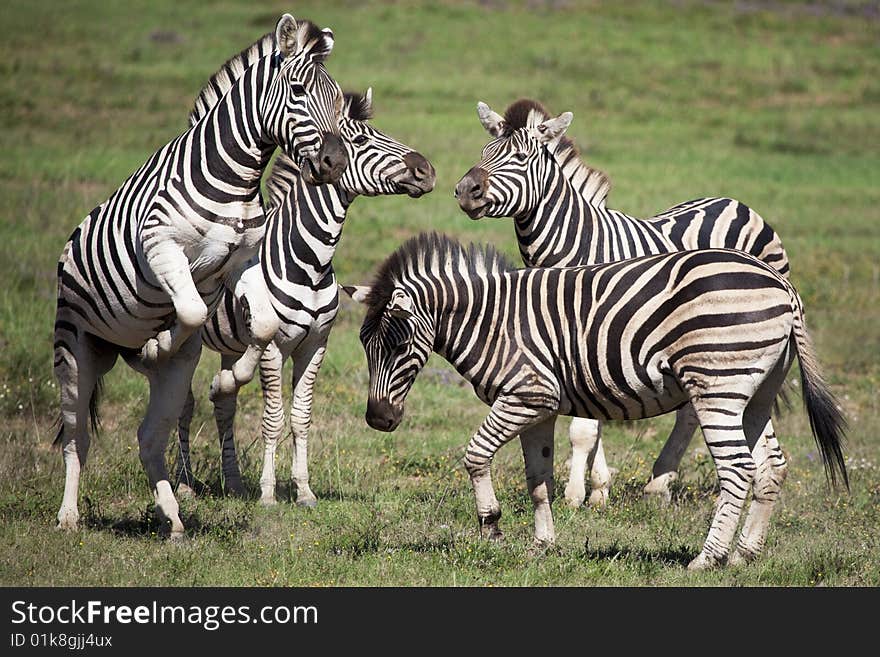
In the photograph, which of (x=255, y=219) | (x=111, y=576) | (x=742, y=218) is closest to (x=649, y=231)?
(x=742, y=218)

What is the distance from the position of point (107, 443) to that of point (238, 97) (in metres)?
3.95

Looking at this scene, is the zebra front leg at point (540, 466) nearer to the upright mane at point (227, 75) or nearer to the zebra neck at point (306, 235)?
the zebra neck at point (306, 235)

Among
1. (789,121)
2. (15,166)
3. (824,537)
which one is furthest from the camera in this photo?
(789,121)

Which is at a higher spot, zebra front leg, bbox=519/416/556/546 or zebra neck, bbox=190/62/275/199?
zebra neck, bbox=190/62/275/199

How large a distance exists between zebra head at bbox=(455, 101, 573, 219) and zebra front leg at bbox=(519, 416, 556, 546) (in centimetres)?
196

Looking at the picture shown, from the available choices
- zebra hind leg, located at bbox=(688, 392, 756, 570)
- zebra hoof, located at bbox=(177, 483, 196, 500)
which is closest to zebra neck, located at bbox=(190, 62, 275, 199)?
zebra hoof, located at bbox=(177, 483, 196, 500)

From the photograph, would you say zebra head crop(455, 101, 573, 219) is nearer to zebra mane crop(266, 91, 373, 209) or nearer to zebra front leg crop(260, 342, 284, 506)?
zebra mane crop(266, 91, 373, 209)

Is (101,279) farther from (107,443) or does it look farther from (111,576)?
(107,443)

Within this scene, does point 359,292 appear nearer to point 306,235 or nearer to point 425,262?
point 425,262

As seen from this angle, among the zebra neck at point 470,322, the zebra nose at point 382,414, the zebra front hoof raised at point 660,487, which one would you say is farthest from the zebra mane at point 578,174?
the zebra nose at point 382,414

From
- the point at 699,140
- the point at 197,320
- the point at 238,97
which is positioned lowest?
the point at 197,320

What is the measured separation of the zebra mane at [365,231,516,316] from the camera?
7.39 m

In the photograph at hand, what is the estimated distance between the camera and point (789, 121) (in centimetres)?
2872
